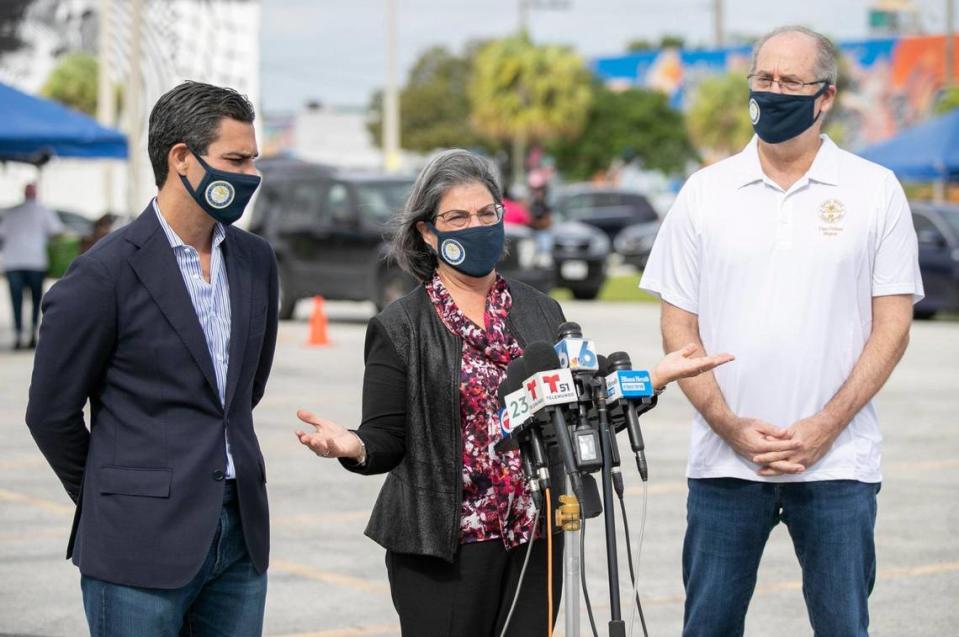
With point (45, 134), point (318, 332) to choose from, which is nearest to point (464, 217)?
point (45, 134)

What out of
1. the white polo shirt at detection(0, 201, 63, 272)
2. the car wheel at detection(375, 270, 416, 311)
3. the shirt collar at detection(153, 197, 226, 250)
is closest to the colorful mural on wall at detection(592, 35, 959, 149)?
the car wheel at detection(375, 270, 416, 311)

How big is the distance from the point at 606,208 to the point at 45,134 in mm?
25948

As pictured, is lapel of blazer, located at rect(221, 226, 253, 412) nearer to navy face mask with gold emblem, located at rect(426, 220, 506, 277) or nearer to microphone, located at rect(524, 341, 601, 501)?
navy face mask with gold emblem, located at rect(426, 220, 506, 277)

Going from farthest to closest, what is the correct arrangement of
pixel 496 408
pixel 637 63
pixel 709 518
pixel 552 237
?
pixel 637 63
pixel 552 237
pixel 709 518
pixel 496 408

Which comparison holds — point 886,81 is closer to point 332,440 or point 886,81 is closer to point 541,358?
point 332,440

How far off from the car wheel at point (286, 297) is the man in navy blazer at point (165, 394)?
1942cm

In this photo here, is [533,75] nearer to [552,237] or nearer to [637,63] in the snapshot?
[637,63]

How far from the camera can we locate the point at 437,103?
356ft

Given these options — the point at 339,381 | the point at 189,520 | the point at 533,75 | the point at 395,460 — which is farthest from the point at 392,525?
the point at 533,75

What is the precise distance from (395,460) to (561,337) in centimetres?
60

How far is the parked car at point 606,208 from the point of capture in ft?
142

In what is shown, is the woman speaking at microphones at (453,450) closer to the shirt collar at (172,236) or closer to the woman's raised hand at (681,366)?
the woman's raised hand at (681,366)

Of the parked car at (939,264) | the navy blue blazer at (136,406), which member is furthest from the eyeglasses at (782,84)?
the parked car at (939,264)

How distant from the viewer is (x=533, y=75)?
78625 millimetres
